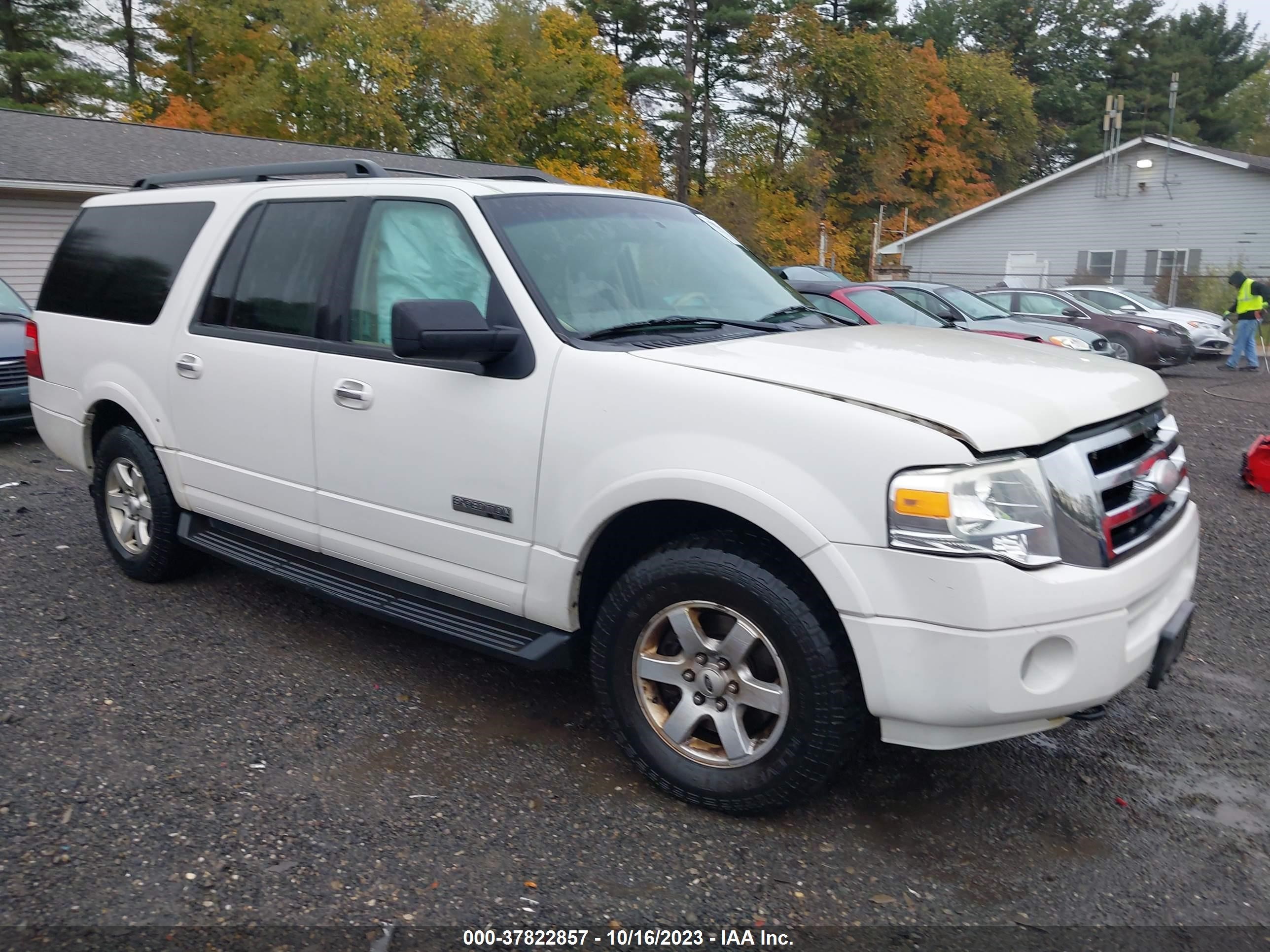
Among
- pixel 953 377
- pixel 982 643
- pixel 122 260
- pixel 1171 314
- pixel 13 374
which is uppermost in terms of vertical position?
pixel 122 260

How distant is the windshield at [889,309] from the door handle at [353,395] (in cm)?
867

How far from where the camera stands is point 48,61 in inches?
1300

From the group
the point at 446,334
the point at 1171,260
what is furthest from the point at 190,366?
the point at 1171,260

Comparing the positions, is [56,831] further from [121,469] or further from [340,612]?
[121,469]

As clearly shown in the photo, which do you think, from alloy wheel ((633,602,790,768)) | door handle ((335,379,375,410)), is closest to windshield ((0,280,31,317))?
door handle ((335,379,375,410))

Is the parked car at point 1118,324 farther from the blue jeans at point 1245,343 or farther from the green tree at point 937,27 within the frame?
the green tree at point 937,27

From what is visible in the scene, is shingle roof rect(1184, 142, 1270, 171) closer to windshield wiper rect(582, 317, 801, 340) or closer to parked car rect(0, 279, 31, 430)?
parked car rect(0, 279, 31, 430)

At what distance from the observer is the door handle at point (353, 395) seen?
3975 millimetres

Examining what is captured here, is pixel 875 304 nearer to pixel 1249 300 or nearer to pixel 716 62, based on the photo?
pixel 1249 300

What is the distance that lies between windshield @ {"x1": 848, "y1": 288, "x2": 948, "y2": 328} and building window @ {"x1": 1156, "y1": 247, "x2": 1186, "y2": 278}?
24.4 m

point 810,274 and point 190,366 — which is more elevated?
point 810,274

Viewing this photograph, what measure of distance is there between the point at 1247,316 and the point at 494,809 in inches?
751

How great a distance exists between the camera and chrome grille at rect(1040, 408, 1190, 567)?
9.59 feet

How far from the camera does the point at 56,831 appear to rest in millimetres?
3176
